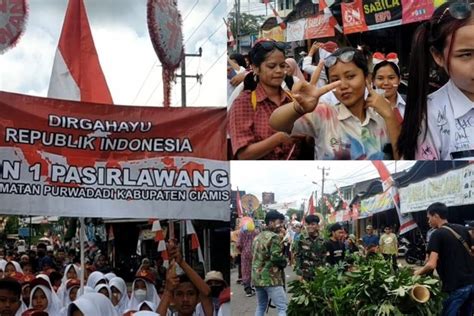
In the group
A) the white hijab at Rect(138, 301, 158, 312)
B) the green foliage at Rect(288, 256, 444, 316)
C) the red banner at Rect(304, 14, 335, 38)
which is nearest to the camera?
the green foliage at Rect(288, 256, 444, 316)

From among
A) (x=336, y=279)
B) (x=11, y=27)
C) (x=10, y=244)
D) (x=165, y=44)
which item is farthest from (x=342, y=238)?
(x=11, y=27)

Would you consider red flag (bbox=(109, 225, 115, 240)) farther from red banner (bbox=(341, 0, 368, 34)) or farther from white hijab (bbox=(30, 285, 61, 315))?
red banner (bbox=(341, 0, 368, 34))

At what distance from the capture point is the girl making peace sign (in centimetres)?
606

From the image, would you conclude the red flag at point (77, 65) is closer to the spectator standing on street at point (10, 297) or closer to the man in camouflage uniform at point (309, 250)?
the spectator standing on street at point (10, 297)

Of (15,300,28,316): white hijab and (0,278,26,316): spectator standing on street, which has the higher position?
(0,278,26,316): spectator standing on street

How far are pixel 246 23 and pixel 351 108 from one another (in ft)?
3.96

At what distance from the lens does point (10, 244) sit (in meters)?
6.28

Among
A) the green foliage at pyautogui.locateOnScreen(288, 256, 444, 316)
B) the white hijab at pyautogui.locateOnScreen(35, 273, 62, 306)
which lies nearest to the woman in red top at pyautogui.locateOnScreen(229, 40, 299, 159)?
the green foliage at pyautogui.locateOnScreen(288, 256, 444, 316)

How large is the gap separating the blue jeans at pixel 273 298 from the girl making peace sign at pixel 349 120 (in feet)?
4.02

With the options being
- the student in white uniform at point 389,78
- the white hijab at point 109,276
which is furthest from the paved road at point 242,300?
the student in white uniform at point 389,78

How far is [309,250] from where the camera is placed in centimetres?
596

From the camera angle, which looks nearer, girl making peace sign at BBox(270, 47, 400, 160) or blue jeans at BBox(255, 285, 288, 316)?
blue jeans at BBox(255, 285, 288, 316)

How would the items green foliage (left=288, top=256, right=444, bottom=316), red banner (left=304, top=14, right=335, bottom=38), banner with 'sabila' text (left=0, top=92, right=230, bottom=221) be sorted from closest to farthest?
green foliage (left=288, top=256, right=444, bottom=316)
banner with 'sabila' text (left=0, top=92, right=230, bottom=221)
red banner (left=304, top=14, right=335, bottom=38)

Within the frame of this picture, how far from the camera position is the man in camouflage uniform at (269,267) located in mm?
5859
